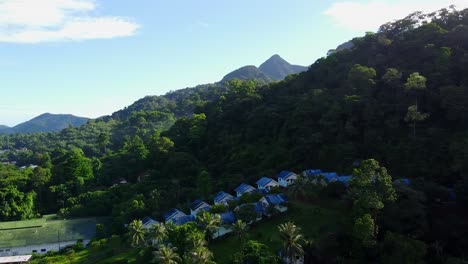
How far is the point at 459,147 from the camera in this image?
3450cm

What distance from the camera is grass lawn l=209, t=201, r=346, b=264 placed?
31.1m

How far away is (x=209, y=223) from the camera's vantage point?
3200 centimetres

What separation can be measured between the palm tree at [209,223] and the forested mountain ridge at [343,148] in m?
8.75

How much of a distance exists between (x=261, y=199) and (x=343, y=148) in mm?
11466

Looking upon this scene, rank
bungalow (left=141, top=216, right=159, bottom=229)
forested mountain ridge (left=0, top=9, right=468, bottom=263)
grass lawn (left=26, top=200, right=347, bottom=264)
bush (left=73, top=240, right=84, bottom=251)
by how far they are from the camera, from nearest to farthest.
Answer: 1. forested mountain ridge (left=0, top=9, right=468, bottom=263)
2. grass lawn (left=26, top=200, right=347, bottom=264)
3. bungalow (left=141, top=216, right=159, bottom=229)
4. bush (left=73, top=240, right=84, bottom=251)

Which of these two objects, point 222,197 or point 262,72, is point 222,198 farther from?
point 262,72

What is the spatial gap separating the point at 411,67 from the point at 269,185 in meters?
23.8

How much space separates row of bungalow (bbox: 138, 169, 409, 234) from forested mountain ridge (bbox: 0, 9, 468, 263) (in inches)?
80.7

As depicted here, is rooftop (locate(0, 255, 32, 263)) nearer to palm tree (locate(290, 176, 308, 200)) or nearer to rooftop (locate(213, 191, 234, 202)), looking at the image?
rooftop (locate(213, 191, 234, 202))

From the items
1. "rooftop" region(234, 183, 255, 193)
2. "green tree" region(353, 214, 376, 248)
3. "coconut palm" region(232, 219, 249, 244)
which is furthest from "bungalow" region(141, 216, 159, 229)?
"green tree" region(353, 214, 376, 248)

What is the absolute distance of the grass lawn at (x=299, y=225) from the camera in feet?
102

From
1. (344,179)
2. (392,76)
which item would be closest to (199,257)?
(344,179)

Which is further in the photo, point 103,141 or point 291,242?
point 103,141

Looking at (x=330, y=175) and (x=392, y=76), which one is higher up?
(x=392, y=76)
